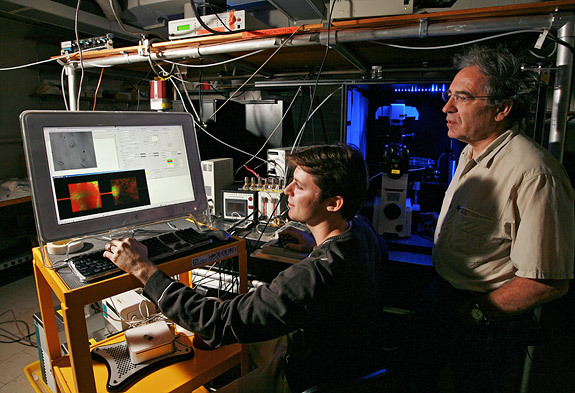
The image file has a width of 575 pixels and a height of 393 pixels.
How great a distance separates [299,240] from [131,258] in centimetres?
74

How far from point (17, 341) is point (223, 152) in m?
1.81

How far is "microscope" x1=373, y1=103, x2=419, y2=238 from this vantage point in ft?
5.71

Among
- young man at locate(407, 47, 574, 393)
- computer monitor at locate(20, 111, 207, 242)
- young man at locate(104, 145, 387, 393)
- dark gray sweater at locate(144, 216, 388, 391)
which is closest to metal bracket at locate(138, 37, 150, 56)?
computer monitor at locate(20, 111, 207, 242)

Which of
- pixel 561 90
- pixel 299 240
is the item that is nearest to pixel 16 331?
pixel 299 240

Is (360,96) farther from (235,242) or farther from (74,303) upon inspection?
(74,303)

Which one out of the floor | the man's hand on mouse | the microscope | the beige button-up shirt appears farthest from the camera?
the floor

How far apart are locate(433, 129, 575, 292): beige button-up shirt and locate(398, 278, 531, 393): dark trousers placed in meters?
0.10

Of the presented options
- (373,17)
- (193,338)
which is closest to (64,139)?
(193,338)

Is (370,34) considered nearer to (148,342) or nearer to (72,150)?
(72,150)

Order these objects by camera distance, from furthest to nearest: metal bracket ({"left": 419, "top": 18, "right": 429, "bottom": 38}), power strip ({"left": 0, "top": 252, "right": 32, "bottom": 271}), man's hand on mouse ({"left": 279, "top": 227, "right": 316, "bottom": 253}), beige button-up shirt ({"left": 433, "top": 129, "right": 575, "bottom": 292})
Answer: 1. power strip ({"left": 0, "top": 252, "right": 32, "bottom": 271})
2. man's hand on mouse ({"left": 279, "top": 227, "right": 316, "bottom": 253})
3. metal bracket ({"left": 419, "top": 18, "right": 429, "bottom": 38})
4. beige button-up shirt ({"left": 433, "top": 129, "right": 575, "bottom": 292})

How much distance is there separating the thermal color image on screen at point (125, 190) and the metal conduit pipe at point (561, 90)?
1.51 metres

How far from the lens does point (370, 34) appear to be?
52.7 inches

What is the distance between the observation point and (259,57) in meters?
1.88

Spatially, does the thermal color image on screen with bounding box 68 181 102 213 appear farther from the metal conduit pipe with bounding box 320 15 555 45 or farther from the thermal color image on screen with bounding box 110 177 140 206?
the metal conduit pipe with bounding box 320 15 555 45
